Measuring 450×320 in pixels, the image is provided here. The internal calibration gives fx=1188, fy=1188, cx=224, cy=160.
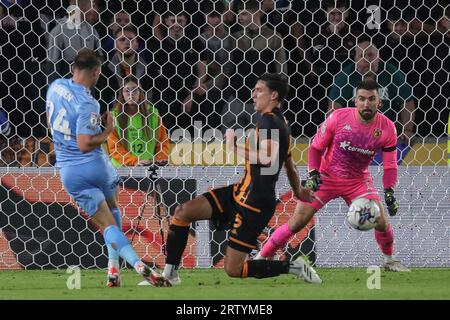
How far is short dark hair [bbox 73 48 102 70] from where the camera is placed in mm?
8766

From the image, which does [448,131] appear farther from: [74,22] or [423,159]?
[74,22]

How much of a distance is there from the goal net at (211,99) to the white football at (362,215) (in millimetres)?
1411

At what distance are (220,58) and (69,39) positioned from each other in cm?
147

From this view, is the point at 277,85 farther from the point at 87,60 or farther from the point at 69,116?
the point at 69,116

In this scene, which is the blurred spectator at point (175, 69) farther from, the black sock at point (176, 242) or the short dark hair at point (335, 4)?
the black sock at point (176, 242)

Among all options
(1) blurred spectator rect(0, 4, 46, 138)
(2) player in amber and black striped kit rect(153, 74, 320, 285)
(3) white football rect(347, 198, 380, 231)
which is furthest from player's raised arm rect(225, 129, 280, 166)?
(1) blurred spectator rect(0, 4, 46, 138)

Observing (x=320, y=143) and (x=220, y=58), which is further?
(x=220, y=58)

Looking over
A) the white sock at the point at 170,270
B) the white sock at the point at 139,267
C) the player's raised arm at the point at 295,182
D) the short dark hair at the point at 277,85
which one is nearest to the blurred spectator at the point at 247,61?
the player's raised arm at the point at 295,182

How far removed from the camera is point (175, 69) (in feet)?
37.7

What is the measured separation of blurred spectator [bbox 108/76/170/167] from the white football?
2131 mm

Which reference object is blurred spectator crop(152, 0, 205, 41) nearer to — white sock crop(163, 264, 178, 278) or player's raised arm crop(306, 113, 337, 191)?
player's raised arm crop(306, 113, 337, 191)

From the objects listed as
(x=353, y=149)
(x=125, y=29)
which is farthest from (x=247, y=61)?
(x=353, y=149)

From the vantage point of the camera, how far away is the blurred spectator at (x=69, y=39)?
11.3m

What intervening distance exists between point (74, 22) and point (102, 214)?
307cm
